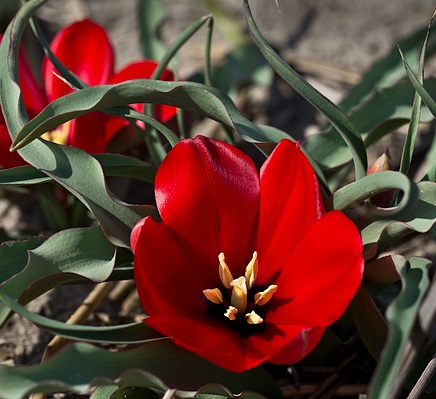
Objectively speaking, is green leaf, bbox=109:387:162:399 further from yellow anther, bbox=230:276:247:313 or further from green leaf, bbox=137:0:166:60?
green leaf, bbox=137:0:166:60

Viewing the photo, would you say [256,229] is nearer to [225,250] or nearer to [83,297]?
[225,250]

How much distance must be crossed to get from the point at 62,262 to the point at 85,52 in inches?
23.4

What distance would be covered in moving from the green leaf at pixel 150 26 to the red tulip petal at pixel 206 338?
945mm

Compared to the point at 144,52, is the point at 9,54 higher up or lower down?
higher up

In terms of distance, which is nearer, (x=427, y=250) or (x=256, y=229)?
(x=256, y=229)

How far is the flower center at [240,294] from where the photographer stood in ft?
3.26

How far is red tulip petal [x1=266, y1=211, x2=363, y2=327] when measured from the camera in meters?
0.91

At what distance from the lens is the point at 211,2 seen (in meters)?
2.09

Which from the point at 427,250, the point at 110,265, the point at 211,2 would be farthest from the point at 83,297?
the point at 211,2

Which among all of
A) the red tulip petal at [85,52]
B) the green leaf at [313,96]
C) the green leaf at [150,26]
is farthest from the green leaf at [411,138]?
the green leaf at [150,26]

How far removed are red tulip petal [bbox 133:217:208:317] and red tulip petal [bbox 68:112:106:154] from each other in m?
0.34

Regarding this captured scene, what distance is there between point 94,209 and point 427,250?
83 centimetres

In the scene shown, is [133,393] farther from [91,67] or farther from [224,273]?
[91,67]

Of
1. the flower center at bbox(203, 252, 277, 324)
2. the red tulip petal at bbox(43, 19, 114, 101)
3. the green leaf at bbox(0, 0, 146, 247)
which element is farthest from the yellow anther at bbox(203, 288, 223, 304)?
the red tulip petal at bbox(43, 19, 114, 101)
